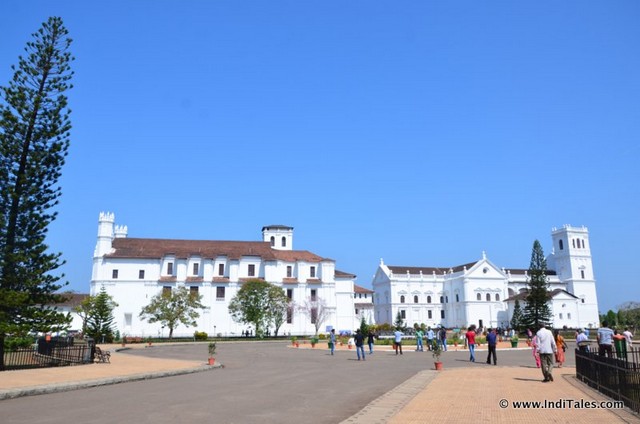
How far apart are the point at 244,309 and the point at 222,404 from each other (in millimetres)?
53112

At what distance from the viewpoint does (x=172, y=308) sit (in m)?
60.8

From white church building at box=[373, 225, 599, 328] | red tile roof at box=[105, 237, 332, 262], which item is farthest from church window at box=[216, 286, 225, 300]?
white church building at box=[373, 225, 599, 328]

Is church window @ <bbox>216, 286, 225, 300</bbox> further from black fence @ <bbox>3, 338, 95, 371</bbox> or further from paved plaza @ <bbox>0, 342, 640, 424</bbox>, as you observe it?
paved plaza @ <bbox>0, 342, 640, 424</bbox>

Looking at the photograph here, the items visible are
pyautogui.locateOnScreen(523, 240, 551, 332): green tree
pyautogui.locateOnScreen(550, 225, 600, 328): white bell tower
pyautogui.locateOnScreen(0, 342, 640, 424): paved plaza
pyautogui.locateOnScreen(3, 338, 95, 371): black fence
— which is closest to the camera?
pyautogui.locateOnScreen(0, 342, 640, 424): paved plaza

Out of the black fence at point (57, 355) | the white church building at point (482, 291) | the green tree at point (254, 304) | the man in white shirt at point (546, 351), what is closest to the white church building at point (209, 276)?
the green tree at point (254, 304)

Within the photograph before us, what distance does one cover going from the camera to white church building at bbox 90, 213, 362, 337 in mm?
67750

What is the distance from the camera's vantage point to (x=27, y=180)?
23719 millimetres

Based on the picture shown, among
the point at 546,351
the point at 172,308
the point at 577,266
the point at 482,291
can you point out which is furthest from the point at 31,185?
the point at 577,266

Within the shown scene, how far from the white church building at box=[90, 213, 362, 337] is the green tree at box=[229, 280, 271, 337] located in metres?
4.33

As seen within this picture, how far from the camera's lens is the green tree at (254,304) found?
62.8 meters

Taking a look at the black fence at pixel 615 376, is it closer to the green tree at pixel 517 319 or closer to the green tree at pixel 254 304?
the green tree at pixel 254 304

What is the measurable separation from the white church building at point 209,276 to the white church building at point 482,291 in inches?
729

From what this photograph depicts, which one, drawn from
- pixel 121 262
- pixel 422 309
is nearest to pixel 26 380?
pixel 121 262

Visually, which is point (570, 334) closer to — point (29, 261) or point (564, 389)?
point (564, 389)
